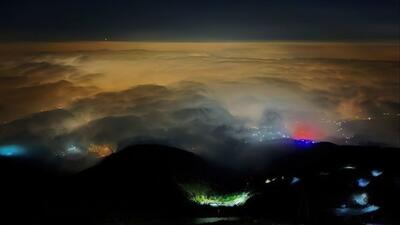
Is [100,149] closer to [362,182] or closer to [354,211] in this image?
[362,182]

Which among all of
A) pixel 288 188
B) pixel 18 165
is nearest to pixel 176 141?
pixel 18 165

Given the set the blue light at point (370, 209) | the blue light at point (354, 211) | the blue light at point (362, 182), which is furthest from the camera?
the blue light at point (362, 182)

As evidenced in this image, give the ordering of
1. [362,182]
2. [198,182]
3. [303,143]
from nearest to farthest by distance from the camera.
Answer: [362,182] < [198,182] < [303,143]

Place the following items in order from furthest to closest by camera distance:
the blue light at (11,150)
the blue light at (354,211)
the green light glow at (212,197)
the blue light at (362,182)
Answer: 1. the blue light at (11,150)
2. the blue light at (362,182)
3. the green light glow at (212,197)
4. the blue light at (354,211)

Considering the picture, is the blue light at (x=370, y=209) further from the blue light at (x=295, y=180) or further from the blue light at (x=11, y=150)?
the blue light at (x=11, y=150)

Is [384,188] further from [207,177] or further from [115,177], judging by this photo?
[115,177]

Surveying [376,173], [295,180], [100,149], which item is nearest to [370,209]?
[295,180]

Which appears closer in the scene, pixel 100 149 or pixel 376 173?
pixel 376 173

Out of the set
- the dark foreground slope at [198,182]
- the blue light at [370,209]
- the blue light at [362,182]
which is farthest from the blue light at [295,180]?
the blue light at [370,209]
